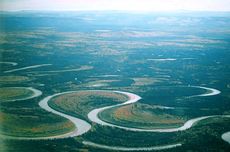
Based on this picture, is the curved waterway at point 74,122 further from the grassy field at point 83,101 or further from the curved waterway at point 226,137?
the curved waterway at point 226,137

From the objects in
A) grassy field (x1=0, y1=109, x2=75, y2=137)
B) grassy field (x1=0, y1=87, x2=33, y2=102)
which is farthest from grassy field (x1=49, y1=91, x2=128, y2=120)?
grassy field (x1=0, y1=87, x2=33, y2=102)

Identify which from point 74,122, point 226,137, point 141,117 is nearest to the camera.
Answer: point 226,137

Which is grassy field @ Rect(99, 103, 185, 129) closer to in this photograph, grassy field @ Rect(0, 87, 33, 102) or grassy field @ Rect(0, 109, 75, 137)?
grassy field @ Rect(0, 109, 75, 137)

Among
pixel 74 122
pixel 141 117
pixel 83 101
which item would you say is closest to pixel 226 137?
pixel 141 117

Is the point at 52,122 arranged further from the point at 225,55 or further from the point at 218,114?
the point at 225,55

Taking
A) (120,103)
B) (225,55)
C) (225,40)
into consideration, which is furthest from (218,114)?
(225,40)

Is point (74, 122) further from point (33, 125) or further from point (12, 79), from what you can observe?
point (12, 79)
